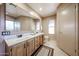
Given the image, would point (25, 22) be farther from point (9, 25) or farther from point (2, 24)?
point (2, 24)

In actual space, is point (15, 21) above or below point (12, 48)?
above

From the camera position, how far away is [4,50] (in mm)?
1736

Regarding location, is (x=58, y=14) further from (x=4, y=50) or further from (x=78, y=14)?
(x=4, y=50)

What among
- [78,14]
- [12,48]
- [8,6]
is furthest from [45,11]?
[12,48]

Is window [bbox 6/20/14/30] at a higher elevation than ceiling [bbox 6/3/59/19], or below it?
below

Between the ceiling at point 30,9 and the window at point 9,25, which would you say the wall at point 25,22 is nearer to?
the ceiling at point 30,9

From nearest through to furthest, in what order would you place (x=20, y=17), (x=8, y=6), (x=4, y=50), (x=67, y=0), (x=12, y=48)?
(x=67, y=0)
(x=12, y=48)
(x=4, y=50)
(x=8, y=6)
(x=20, y=17)

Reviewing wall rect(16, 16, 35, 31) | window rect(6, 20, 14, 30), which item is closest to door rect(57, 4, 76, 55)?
wall rect(16, 16, 35, 31)

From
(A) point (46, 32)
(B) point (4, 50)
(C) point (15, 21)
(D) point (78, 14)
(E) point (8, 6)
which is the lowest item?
(B) point (4, 50)

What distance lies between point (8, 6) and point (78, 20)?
6.56ft

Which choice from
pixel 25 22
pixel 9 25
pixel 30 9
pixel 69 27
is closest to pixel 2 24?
pixel 9 25

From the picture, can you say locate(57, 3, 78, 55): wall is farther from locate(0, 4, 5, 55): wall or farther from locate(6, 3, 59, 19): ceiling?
locate(0, 4, 5, 55): wall

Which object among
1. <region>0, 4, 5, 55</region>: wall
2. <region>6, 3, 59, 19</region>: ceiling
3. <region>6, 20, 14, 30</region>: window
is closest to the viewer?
<region>0, 4, 5, 55</region>: wall

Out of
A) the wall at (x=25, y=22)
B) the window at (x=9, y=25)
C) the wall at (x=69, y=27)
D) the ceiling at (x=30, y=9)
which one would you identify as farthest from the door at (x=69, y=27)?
the window at (x=9, y=25)
